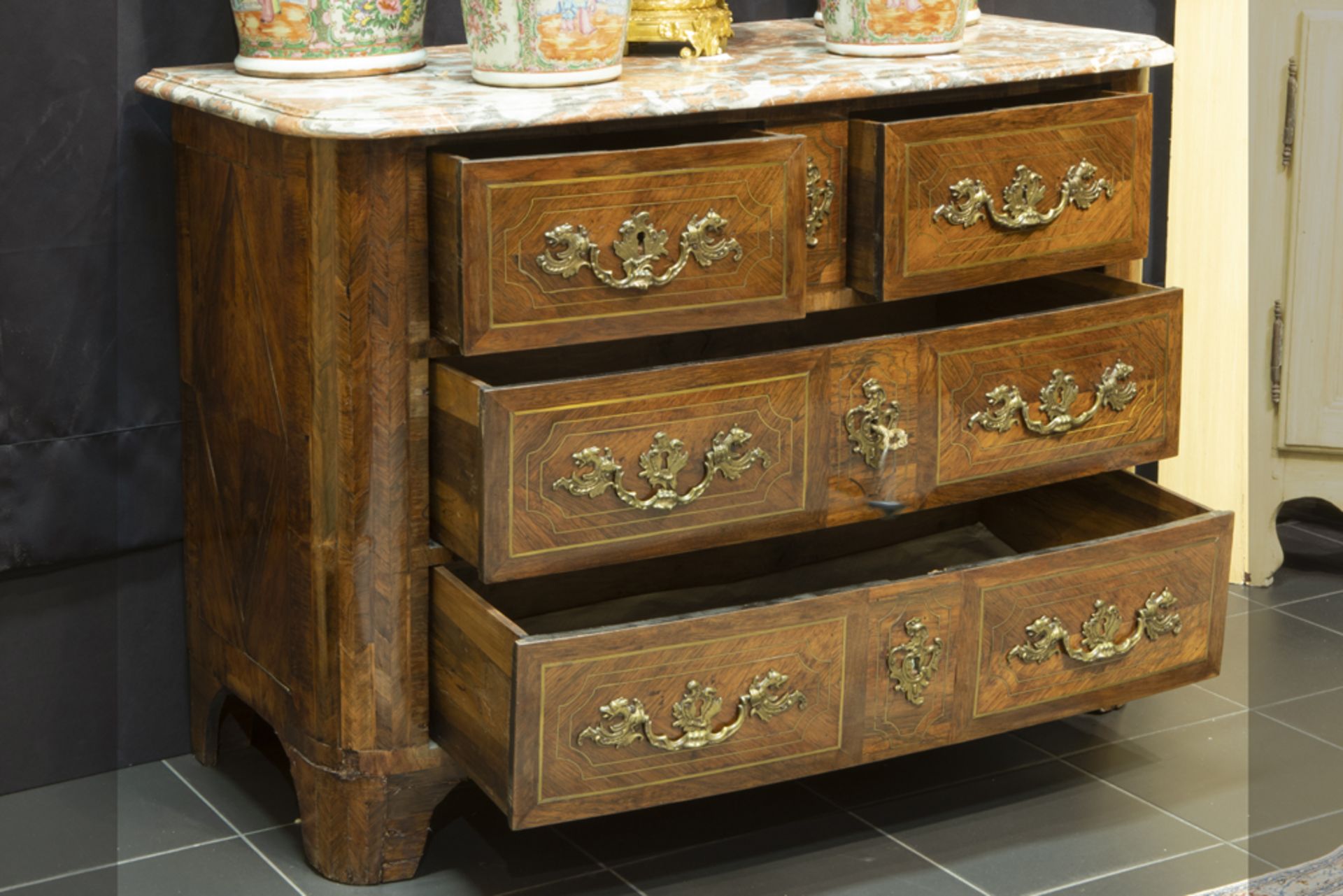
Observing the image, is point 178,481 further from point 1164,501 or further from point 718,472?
point 1164,501

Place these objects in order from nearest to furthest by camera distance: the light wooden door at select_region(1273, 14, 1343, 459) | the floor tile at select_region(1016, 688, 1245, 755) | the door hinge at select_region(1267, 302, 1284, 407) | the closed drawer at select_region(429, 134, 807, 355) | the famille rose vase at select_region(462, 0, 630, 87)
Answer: the closed drawer at select_region(429, 134, 807, 355), the famille rose vase at select_region(462, 0, 630, 87), the floor tile at select_region(1016, 688, 1245, 755), the light wooden door at select_region(1273, 14, 1343, 459), the door hinge at select_region(1267, 302, 1284, 407)

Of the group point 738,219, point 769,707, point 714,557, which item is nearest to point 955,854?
point 769,707

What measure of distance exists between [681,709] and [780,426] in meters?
0.32

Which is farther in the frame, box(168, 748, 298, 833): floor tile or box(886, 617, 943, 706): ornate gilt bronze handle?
box(168, 748, 298, 833): floor tile

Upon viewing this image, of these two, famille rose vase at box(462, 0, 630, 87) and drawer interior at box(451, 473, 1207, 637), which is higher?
famille rose vase at box(462, 0, 630, 87)

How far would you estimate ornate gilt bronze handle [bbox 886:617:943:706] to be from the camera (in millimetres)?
1963

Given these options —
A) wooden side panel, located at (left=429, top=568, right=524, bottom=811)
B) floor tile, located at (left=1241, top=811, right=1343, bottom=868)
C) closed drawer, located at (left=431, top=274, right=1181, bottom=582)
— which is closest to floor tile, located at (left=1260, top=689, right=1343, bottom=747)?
floor tile, located at (left=1241, top=811, right=1343, bottom=868)

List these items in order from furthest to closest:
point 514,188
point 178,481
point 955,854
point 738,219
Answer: point 178,481 → point 955,854 → point 738,219 → point 514,188

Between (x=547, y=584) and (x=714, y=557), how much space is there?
0.23 metres

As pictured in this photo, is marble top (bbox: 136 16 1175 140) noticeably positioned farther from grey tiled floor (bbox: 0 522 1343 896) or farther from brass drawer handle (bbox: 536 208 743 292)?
grey tiled floor (bbox: 0 522 1343 896)

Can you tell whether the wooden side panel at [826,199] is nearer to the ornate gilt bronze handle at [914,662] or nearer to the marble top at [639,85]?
the marble top at [639,85]

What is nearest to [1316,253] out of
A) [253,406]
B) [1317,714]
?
[1317,714]

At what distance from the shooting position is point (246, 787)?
87.0 inches

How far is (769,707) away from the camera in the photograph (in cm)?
189
